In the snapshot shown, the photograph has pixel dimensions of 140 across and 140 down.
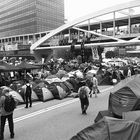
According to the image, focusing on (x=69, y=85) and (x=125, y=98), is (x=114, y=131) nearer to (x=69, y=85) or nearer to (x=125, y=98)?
(x=125, y=98)

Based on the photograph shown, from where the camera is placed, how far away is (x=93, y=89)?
14.1m

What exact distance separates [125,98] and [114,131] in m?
3.94

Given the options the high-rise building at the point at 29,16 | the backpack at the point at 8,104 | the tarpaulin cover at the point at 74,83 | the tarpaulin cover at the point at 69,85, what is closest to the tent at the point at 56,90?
the tarpaulin cover at the point at 69,85

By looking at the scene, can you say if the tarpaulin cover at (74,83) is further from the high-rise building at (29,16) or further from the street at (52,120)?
the high-rise building at (29,16)

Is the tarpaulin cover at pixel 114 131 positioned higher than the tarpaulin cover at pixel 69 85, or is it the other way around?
the tarpaulin cover at pixel 114 131

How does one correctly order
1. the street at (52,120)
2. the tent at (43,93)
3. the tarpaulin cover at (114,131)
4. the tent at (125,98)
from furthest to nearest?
1. the tent at (43,93)
2. the tent at (125,98)
3. the street at (52,120)
4. the tarpaulin cover at (114,131)

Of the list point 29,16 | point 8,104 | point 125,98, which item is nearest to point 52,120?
point 8,104

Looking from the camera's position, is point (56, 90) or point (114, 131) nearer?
point (114, 131)

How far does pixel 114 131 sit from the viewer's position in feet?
14.1

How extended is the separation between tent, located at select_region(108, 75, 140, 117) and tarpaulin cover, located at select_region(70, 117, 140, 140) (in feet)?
10.6

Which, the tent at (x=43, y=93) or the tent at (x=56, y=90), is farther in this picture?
the tent at (x=56, y=90)

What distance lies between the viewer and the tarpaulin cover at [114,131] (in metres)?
4.28

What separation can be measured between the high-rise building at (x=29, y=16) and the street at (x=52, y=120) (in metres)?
85.2

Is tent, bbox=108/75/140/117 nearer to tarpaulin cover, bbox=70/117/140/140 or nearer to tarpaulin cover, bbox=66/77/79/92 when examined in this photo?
tarpaulin cover, bbox=70/117/140/140
